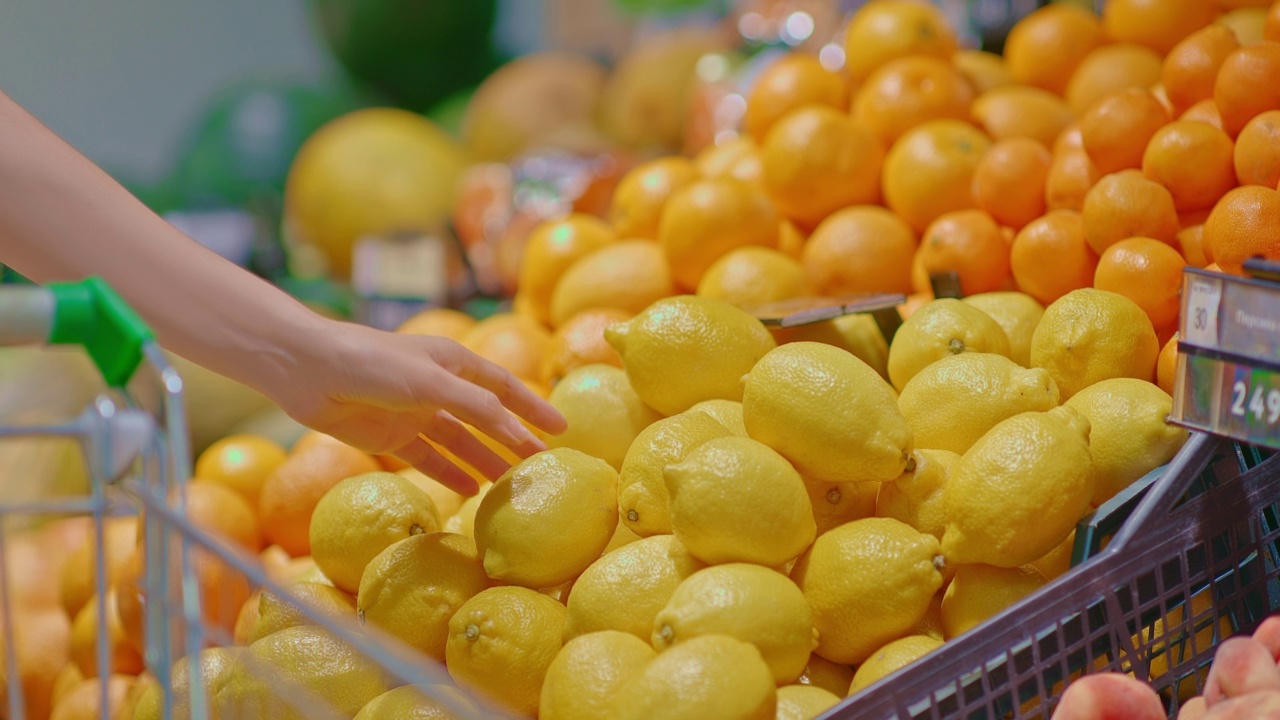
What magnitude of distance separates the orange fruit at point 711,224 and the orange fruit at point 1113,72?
1.56 ft

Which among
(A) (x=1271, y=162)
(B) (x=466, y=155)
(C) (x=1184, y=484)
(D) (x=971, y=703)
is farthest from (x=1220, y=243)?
(B) (x=466, y=155)

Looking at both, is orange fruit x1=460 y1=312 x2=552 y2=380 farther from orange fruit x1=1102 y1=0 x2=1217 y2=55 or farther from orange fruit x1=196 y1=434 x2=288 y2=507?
orange fruit x1=1102 y1=0 x2=1217 y2=55

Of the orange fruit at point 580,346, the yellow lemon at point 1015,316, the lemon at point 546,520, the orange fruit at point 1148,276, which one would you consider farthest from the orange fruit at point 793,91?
the lemon at point 546,520

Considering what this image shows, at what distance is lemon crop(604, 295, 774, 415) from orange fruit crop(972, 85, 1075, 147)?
65 centimetres

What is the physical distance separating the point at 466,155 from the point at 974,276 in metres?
2.12

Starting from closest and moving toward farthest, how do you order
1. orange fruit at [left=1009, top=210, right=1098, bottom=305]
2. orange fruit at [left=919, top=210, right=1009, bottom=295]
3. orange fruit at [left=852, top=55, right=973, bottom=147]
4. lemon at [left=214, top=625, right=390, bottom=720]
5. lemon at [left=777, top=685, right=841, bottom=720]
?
lemon at [left=777, top=685, right=841, bottom=720] → lemon at [left=214, top=625, right=390, bottom=720] → orange fruit at [left=1009, top=210, right=1098, bottom=305] → orange fruit at [left=919, top=210, right=1009, bottom=295] → orange fruit at [left=852, top=55, right=973, bottom=147]

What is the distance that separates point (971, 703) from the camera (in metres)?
0.80

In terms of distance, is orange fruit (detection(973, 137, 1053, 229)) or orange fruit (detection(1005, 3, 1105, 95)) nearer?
orange fruit (detection(973, 137, 1053, 229))

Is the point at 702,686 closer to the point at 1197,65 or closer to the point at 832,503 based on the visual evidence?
the point at 832,503

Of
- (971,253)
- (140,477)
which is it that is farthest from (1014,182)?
(140,477)

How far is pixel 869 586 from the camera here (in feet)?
2.92

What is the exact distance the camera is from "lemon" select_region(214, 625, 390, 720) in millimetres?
933

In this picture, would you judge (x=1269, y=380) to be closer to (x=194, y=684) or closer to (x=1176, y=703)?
(x=1176, y=703)

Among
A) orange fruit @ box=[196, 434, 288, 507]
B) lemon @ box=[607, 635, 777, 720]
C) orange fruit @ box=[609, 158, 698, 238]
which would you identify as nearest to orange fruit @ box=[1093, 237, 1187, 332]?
lemon @ box=[607, 635, 777, 720]
